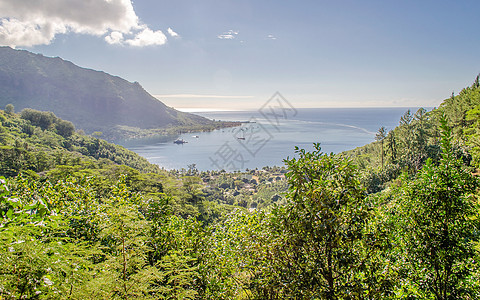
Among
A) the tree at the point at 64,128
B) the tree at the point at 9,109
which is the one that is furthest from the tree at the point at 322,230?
the tree at the point at 9,109

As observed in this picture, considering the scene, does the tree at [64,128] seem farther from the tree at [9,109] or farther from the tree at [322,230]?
the tree at [322,230]

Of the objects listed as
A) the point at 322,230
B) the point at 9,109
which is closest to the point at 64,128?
the point at 9,109

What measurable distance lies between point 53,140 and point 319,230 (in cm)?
9876

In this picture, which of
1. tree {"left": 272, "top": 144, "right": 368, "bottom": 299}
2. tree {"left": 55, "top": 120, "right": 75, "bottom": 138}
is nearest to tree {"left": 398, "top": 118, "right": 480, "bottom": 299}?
tree {"left": 272, "top": 144, "right": 368, "bottom": 299}

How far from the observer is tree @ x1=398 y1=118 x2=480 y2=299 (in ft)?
9.87

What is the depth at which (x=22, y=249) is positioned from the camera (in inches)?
82.5

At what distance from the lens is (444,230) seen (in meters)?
3.09

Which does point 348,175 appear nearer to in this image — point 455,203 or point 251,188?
point 455,203

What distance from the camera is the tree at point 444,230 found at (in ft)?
9.87

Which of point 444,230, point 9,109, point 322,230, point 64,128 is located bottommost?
point 322,230

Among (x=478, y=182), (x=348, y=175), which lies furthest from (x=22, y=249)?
(x=478, y=182)

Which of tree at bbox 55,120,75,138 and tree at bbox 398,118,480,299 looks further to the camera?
tree at bbox 55,120,75,138

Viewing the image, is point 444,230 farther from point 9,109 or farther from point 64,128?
point 9,109

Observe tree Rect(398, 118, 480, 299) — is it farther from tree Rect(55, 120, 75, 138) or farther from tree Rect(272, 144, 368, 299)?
tree Rect(55, 120, 75, 138)
